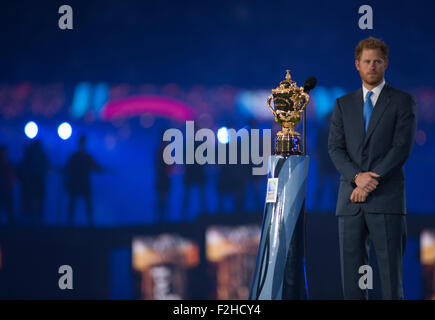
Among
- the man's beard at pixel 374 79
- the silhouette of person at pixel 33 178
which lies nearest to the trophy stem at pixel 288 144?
the man's beard at pixel 374 79

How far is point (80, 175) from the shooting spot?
399 cm

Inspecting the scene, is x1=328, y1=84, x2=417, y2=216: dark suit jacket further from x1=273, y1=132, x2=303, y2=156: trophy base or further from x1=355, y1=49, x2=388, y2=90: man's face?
x1=273, y1=132, x2=303, y2=156: trophy base

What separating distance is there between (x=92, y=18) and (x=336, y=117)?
210 cm

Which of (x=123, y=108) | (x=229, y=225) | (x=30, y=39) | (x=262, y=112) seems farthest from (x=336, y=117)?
(x=30, y=39)

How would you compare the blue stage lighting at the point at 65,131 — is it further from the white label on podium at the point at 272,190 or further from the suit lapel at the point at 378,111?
the suit lapel at the point at 378,111

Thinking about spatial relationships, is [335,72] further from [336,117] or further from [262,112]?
[336,117]

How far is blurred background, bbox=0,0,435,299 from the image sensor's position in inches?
155

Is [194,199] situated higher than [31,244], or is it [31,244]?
[194,199]

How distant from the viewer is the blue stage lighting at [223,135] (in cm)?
396

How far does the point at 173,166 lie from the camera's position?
396 cm

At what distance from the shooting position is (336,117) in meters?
3.03

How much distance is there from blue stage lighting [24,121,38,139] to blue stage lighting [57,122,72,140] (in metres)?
0.18
